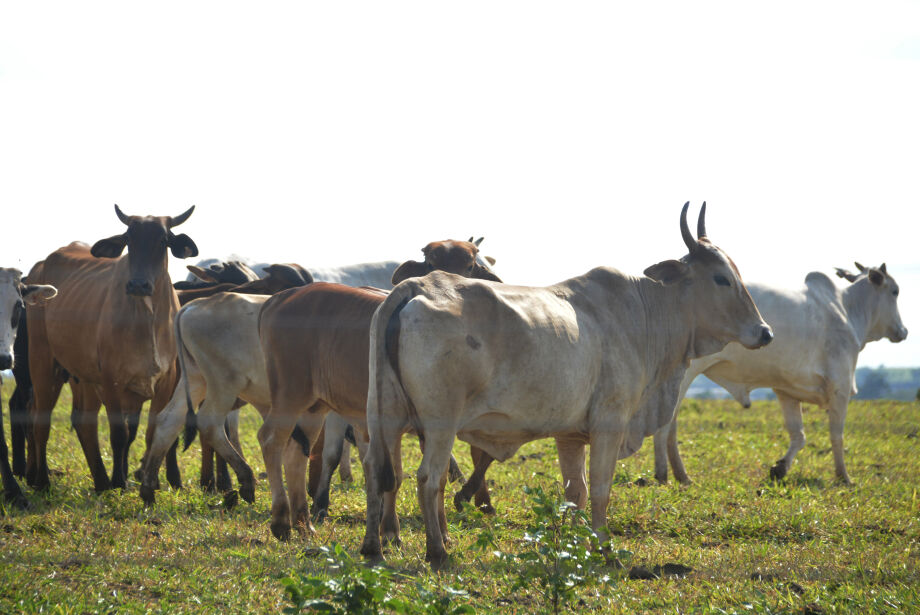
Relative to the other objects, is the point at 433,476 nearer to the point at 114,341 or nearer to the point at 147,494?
the point at 147,494

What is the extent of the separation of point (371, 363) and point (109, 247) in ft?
12.7

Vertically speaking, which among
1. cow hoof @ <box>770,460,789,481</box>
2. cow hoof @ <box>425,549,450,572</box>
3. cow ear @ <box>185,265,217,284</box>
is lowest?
cow hoof @ <box>770,460,789,481</box>

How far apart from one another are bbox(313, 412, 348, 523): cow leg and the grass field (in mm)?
127

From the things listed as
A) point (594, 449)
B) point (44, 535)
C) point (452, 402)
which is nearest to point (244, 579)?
point (452, 402)

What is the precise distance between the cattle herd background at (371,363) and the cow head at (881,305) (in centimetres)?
254

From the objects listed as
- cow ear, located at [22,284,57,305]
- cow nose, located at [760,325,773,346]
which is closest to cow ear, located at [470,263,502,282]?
cow nose, located at [760,325,773,346]

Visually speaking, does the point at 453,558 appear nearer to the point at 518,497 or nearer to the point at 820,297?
the point at 518,497

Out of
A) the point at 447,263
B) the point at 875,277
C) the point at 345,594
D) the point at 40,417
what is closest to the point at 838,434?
the point at 875,277

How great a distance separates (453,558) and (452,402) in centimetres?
94

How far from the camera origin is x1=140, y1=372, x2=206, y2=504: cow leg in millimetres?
6648

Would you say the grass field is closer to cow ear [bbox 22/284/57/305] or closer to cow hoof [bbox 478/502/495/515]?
cow hoof [bbox 478/502/495/515]

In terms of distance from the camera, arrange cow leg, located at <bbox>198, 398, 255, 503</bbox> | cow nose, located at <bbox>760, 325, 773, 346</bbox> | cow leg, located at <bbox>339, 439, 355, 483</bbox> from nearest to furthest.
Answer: cow nose, located at <bbox>760, 325, 773, 346</bbox> → cow leg, located at <bbox>198, 398, 255, 503</bbox> → cow leg, located at <bbox>339, 439, 355, 483</bbox>

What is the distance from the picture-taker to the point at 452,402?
4.79 meters

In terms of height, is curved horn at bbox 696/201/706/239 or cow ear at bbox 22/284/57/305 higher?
curved horn at bbox 696/201/706/239
